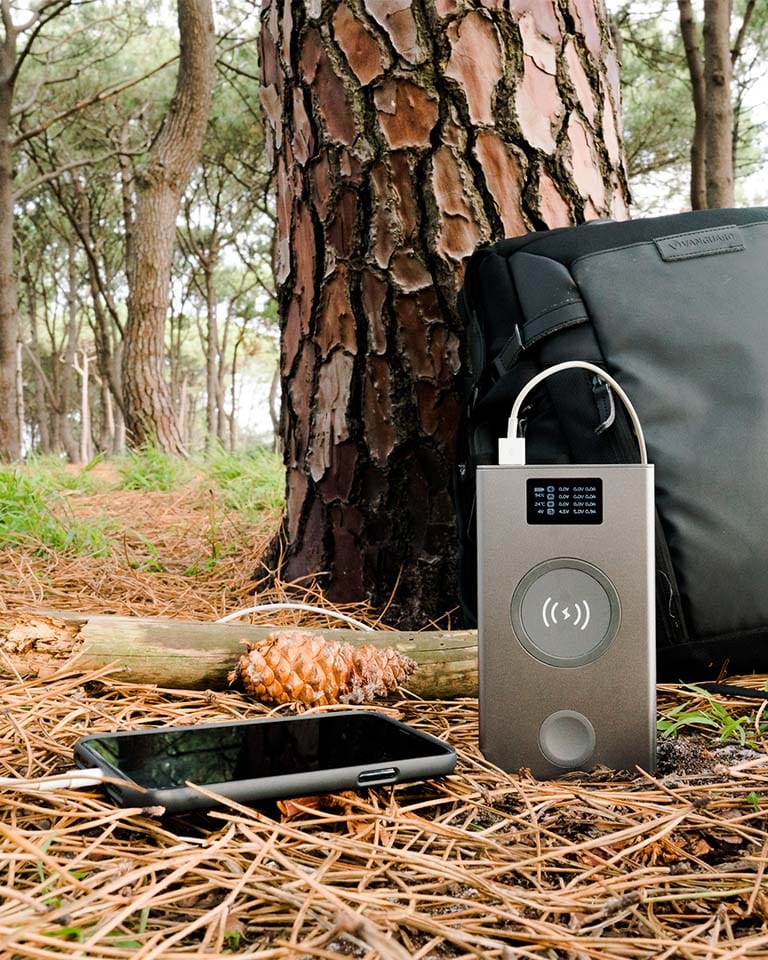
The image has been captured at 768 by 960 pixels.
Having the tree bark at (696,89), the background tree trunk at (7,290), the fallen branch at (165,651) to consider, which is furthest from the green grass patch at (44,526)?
the tree bark at (696,89)

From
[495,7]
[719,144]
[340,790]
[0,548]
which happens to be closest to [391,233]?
[495,7]

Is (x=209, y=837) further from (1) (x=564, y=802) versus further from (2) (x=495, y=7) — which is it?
(2) (x=495, y=7)

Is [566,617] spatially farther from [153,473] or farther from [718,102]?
[718,102]

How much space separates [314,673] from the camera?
1093 millimetres

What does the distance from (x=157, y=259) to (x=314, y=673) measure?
499cm

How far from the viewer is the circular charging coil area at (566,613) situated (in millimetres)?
913

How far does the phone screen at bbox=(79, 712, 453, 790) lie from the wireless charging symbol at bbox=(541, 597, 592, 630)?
0.60 feet

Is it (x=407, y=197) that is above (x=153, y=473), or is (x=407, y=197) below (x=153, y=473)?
above

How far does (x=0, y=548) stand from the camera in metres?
2.20

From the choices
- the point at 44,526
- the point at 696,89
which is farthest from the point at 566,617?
the point at 696,89

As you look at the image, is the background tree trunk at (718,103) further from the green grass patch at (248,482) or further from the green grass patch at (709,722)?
the green grass patch at (709,722)

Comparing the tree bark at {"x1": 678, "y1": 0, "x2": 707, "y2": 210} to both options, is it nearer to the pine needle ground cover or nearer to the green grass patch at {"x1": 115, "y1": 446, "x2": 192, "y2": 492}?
the green grass patch at {"x1": 115, "y1": 446, "x2": 192, "y2": 492}

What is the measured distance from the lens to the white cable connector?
751 millimetres

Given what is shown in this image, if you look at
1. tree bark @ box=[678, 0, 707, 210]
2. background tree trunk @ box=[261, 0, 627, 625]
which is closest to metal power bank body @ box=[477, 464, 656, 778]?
background tree trunk @ box=[261, 0, 627, 625]
